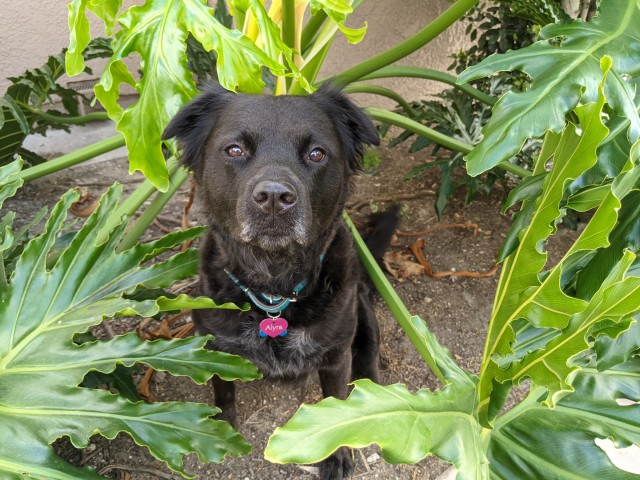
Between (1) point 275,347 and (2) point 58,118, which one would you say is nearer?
(1) point 275,347

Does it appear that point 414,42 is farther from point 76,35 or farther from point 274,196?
point 76,35

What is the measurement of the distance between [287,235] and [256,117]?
1.41 feet

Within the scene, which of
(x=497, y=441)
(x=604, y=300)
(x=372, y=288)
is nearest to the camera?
(x=604, y=300)

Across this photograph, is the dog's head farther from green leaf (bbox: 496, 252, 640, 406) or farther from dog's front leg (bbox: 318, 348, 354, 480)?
green leaf (bbox: 496, 252, 640, 406)

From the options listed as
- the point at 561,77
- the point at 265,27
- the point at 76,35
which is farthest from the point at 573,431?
the point at 76,35

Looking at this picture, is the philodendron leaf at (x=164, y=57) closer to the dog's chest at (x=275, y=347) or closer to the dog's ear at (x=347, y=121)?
the dog's ear at (x=347, y=121)

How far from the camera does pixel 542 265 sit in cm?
117

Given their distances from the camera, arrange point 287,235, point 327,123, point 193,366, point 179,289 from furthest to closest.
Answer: point 179,289 → point 327,123 → point 287,235 → point 193,366

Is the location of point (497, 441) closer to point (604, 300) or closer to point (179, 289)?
point (604, 300)

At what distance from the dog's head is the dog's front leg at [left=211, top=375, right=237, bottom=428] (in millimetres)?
656

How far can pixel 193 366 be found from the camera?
1.45 m

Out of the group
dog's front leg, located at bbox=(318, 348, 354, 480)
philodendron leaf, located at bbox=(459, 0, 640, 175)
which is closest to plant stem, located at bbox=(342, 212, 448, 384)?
dog's front leg, located at bbox=(318, 348, 354, 480)

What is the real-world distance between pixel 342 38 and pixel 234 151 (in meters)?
2.57

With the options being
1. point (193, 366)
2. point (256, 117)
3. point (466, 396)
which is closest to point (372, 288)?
point (256, 117)
